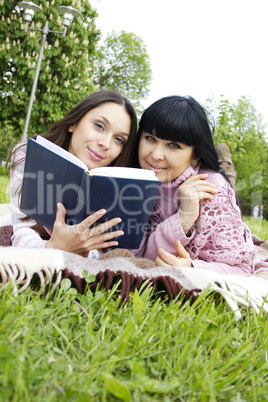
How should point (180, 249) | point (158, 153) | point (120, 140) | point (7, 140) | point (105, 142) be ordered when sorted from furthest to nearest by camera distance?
point (7, 140) < point (120, 140) < point (105, 142) < point (158, 153) < point (180, 249)

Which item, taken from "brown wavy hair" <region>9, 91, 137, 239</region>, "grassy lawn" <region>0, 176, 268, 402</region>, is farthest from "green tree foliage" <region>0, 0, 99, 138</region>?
"grassy lawn" <region>0, 176, 268, 402</region>

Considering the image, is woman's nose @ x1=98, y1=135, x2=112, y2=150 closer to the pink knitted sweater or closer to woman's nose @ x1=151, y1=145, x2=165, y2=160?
woman's nose @ x1=151, y1=145, x2=165, y2=160

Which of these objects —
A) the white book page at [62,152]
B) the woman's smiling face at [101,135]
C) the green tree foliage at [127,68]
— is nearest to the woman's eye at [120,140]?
the woman's smiling face at [101,135]

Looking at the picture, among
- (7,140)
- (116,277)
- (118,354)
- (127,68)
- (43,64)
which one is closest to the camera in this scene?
(118,354)

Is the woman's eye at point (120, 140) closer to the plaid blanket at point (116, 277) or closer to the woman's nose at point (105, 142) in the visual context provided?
the woman's nose at point (105, 142)

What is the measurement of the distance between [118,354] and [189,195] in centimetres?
164

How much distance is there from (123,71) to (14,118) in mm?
12791

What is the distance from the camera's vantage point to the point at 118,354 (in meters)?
1.10

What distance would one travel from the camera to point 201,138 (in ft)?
9.25

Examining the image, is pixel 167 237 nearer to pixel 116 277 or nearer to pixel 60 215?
Result: pixel 60 215

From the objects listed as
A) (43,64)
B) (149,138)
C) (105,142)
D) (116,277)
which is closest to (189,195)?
(149,138)

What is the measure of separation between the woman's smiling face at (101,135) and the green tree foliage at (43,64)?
9.78 m

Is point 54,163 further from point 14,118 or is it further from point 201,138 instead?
point 14,118

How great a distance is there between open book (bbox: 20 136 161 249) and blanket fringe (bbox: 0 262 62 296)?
A: 0.57 m
